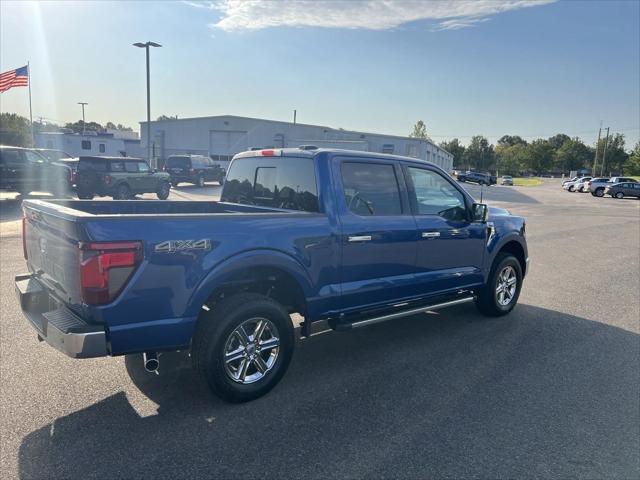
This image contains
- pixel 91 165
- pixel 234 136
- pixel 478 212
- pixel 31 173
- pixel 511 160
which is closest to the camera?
pixel 478 212

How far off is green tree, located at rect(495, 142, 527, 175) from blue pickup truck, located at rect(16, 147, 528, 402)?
444ft

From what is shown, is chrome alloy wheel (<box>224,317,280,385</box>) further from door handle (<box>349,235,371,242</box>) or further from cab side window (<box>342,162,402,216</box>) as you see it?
cab side window (<box>342,162,402,216</box>)

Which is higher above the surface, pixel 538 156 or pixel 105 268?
pixel 538 156

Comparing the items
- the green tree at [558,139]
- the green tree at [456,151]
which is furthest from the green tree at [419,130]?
the green tree at [558,139]

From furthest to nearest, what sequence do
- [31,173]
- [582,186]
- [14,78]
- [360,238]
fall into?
1. [582,186]
2. [14,78]
3. [31,173]
4. [360,238]

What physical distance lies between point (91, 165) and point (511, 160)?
130 m

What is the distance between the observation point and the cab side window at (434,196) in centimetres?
490

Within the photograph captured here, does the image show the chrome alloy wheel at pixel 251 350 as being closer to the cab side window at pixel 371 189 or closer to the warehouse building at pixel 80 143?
the cab side window at pixel 371 189

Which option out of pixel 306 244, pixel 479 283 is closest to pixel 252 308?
pixel 306 244

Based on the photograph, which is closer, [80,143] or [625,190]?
[625,190]

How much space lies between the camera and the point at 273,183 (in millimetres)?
4754

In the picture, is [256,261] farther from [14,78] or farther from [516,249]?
[14,78]

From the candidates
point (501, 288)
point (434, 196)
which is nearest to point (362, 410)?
point (434, 196)

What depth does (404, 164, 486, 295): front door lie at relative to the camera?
4875mm
